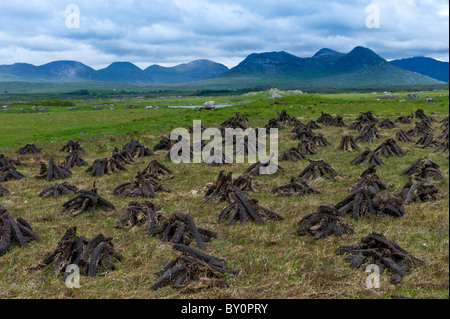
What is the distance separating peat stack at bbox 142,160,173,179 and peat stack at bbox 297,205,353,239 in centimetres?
1084

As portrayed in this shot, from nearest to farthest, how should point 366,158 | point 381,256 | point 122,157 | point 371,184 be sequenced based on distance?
point 381,256 → point 371,184 → point 366,158 → point 122,157

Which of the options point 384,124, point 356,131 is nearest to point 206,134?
point 356,131

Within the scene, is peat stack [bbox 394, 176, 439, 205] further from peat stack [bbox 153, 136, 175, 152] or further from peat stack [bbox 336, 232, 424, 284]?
peat stack [bbox 153, 136, 175, 152]

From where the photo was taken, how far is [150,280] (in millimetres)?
8648

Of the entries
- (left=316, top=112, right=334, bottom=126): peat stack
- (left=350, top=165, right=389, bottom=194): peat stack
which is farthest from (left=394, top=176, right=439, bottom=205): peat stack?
(left=316, top=112, right=334, bottom=126): peat stack

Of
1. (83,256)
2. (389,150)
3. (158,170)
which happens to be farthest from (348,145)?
(83,256)

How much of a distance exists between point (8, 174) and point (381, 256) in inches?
824

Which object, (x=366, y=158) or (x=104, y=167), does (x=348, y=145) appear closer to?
(x=366, y=158)

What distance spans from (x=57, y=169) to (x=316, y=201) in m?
15.4

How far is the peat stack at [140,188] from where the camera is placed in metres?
16.5

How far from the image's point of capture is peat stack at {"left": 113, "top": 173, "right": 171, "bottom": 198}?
1652 cm

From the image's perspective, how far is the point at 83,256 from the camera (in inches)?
365

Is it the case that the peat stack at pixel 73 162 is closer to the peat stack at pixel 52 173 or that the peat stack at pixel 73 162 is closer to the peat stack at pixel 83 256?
the peat stack at pixel 52 173
